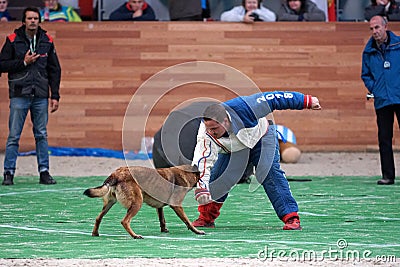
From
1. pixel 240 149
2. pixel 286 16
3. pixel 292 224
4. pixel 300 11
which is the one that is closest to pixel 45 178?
pixel 240 149

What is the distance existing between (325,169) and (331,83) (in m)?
2.50

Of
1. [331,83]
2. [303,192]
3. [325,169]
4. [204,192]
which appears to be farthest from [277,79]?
[204,192]

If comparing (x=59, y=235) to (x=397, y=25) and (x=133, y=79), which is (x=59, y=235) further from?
(x=397, y=25)

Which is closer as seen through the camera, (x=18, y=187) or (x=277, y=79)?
(x=18, y=187)

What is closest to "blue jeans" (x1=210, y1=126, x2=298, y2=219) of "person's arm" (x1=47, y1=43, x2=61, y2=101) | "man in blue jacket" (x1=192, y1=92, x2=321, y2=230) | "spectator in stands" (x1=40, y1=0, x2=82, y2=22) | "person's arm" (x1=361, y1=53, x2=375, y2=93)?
"man in blue jacket" (x1=192, y1=92, x2=321, y2=230)

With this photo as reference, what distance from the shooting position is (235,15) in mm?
18984

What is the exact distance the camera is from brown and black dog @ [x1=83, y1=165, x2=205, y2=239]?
28.3 feet

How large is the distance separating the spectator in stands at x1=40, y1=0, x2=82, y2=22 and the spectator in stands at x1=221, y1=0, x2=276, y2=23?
299 cm

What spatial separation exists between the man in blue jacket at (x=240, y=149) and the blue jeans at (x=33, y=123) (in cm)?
529

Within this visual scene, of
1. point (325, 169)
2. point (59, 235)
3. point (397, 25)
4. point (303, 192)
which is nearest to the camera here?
point (59, 235)

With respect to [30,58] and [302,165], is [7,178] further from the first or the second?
[302,165]

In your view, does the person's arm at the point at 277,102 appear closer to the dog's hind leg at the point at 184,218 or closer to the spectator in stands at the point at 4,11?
the dog's hind leg at the point at 184,218

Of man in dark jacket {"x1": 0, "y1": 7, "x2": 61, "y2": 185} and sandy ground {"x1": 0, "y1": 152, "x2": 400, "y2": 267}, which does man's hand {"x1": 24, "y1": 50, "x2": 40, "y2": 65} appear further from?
sandy ground {"x1": 0, "y1": 152, "x2": 400, "y2": 267}

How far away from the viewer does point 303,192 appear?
13.5m
